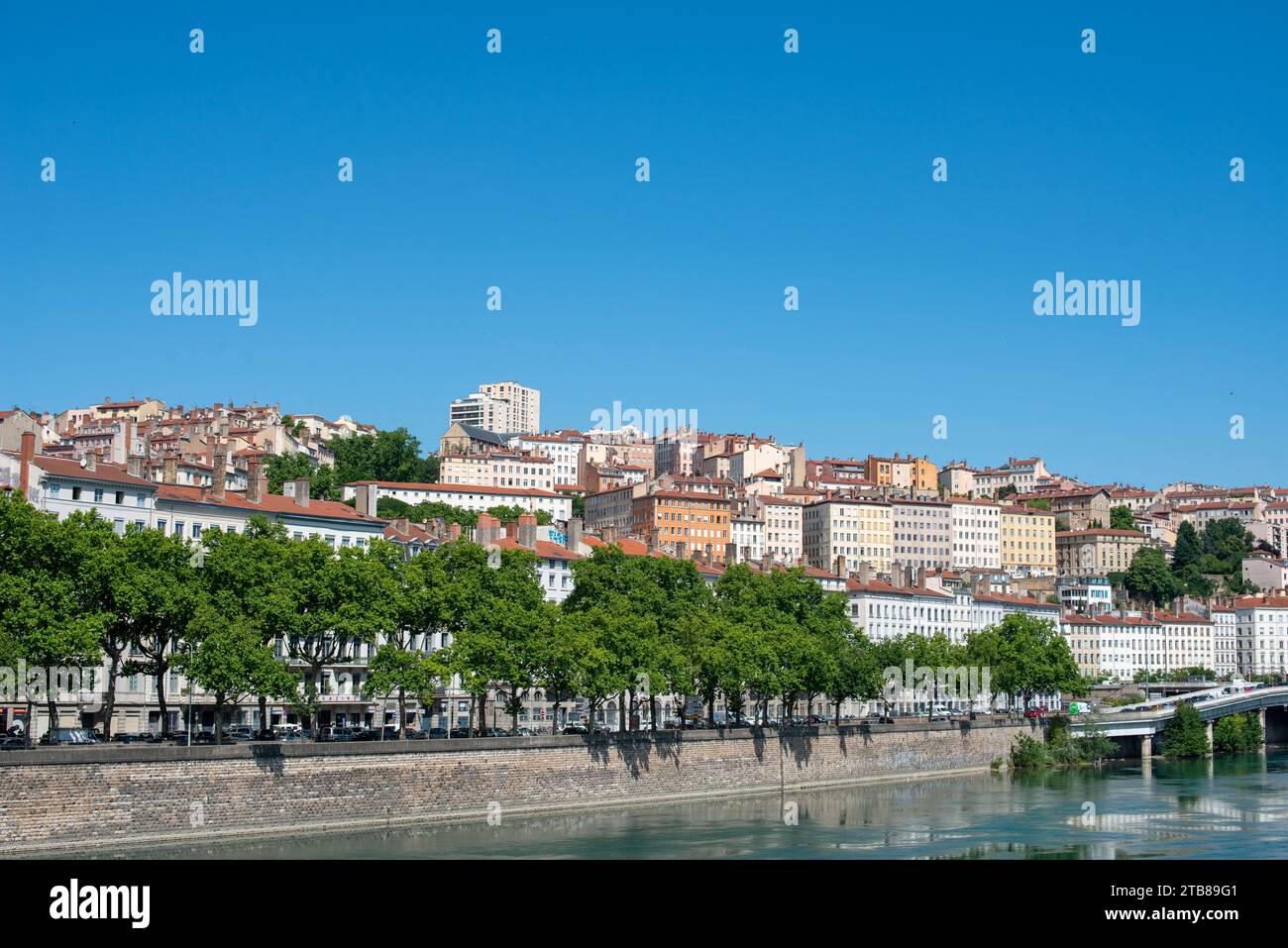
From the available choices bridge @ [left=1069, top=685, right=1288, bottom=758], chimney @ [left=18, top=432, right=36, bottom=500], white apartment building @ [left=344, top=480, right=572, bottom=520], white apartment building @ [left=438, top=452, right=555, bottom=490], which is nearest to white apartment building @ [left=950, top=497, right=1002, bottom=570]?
white apartment building @ [left=344, top=480, right=572, bottom=520]

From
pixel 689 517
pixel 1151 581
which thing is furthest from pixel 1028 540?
pixel 689 517

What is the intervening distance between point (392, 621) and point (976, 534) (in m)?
121

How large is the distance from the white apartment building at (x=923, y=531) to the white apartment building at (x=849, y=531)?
56.3 inches

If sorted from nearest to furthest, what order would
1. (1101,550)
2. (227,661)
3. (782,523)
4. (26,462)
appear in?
(227,661)
(26,462)
(782,523)
(1101,550)

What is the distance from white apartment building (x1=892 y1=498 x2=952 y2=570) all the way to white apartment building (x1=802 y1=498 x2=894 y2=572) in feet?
4.69

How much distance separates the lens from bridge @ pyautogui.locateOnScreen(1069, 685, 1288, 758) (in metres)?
83.2

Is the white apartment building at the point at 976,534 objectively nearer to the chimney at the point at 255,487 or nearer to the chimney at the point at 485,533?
the chimney at the point at 485,533

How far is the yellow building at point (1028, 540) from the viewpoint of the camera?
164500mm

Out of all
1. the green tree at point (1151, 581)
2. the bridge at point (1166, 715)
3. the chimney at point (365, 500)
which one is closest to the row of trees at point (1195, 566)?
the green tree at point (1151, 581)

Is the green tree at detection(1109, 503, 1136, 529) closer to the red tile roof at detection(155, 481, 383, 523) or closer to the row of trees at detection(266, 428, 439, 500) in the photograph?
the row of trees at detection(266, 428, 439, 500)

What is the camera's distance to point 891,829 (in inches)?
1873

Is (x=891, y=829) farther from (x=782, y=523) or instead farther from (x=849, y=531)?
(x=782, y=523)
